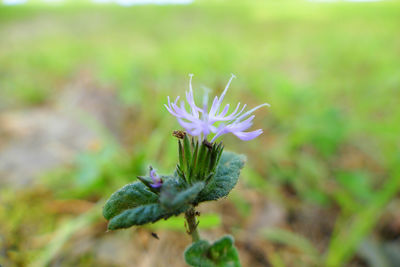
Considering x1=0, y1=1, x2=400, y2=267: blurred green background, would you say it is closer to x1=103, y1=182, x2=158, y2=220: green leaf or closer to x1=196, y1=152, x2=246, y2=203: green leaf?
Answer: x1=196, y1=152, x2=246, y2=203: green leaf

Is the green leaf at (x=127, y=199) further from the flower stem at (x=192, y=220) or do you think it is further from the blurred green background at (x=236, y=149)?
the blurred green background at (x=236, y=149)

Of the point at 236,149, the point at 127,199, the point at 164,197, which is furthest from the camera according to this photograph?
the point at 236,149

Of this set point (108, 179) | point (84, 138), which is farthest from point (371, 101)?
point (84, 138)

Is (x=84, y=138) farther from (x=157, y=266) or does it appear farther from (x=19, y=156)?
(x=157, y=266)

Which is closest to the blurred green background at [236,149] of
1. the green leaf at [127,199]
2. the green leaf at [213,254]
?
the green leaf at [213,254]

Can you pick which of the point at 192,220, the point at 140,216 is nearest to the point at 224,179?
the point at 192,220

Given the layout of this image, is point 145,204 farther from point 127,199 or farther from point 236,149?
point 236,149

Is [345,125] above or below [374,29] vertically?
below
